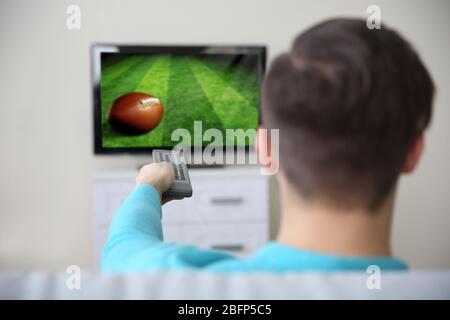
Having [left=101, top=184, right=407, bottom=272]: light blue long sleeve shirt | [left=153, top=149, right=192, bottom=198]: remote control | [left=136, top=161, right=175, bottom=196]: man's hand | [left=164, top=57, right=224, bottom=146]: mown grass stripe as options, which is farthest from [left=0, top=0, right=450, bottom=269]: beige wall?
[left=101, top=184, right=407, bottom=272]: light blue long sleeve shirt

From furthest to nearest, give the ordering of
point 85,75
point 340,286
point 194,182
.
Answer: point 85,75, point 194,182, point 340,286

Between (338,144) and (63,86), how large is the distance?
2493 mm

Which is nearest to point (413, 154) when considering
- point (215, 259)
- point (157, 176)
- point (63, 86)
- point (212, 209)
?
point (215, 259)

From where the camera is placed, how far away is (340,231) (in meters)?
0.45

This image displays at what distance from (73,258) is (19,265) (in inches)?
11.8

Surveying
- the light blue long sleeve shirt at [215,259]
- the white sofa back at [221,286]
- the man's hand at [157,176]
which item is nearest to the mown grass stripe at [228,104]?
the man's hand at [157,176]

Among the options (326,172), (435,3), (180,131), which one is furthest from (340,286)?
(435,3)

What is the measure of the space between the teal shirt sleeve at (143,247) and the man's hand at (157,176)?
0.22ft

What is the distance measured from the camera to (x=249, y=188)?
2.54 metres

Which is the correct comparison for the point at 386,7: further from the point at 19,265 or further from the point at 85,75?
the point at 19,265

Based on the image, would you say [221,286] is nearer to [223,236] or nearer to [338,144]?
[338,144]

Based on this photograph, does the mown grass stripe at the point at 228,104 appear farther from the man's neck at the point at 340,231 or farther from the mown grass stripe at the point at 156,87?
the man's neck at the point at 340,231

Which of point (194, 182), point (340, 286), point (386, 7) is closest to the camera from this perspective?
point (340, 286)

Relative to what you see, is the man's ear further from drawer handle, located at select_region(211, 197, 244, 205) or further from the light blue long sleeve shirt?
drawer handle, located at select_region(211, 197, 244, 205)
